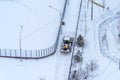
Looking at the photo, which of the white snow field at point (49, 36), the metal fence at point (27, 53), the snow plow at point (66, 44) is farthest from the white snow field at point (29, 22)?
the snow plow at point (66, 44)

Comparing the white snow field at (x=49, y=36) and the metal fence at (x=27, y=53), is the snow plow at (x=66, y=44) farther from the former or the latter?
the metal fence at (x=27, y=53)

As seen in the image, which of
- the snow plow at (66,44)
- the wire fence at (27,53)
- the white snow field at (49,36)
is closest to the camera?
the white snow field at (49,36)

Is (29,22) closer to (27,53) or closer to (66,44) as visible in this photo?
(27,53)

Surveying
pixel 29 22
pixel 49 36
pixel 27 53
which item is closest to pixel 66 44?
pixel 49 36

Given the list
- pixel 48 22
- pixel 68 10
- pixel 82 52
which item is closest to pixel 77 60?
pixel 82 52

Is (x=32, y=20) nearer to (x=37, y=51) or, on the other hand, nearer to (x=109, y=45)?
(x=37, y=51)

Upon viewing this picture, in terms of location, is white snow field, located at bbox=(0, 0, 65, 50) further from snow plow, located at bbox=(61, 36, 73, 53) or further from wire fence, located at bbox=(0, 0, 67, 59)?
snow plow, located at bbox=(61, 36, 73, 53)
